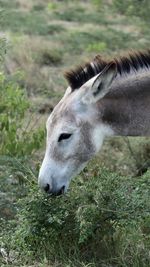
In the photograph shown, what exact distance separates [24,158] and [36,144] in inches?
21.7

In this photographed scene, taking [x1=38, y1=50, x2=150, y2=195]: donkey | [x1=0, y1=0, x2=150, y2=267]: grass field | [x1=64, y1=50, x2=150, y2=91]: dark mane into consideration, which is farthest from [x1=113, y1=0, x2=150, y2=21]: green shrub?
[x1=38, y1=50, x2=150, y2=195]: donkey

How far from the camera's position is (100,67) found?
5.95 m

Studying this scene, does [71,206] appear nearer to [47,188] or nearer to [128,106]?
[47,188]

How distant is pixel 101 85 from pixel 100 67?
0.37m

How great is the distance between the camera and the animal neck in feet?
19.1

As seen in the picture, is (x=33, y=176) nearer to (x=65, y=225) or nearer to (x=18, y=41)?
(x=65, y=225)

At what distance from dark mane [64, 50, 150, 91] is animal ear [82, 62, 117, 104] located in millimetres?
209

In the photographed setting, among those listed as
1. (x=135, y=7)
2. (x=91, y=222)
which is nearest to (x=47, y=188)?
(x=91, y=222)

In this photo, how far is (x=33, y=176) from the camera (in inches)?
249

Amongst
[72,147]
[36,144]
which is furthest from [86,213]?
[36,144]

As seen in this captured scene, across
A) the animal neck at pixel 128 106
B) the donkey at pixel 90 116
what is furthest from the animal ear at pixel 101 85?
the animal neck at pixel 128 106

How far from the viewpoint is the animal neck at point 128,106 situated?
581 cm

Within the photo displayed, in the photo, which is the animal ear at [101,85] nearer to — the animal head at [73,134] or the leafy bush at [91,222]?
the animal head at [73,134]

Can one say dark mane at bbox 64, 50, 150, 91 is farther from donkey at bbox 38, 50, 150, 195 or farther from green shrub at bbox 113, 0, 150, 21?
green shrub at bbox 113, 0, 150, 21
